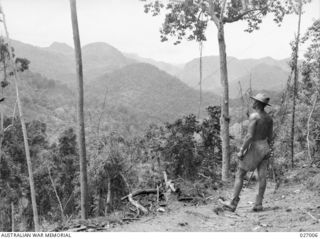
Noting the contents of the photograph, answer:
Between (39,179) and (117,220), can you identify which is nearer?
(117,220)

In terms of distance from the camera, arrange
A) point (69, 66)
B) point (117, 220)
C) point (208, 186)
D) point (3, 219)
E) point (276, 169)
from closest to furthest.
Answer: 1. point (117, 220)
2. point (208, 186)
3. point (276, 169)
4. point (3, 219)
5. point (69, 66)

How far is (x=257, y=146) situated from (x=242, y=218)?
109 cm

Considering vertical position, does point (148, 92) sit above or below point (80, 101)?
above

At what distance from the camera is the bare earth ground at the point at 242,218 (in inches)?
218

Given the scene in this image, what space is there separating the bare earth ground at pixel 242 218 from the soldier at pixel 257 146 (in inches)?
12.9

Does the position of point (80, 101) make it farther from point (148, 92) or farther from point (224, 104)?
point (148, 92)

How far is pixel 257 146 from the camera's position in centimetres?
635

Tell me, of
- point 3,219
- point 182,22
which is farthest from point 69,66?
point 182,22

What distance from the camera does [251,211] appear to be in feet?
21.5

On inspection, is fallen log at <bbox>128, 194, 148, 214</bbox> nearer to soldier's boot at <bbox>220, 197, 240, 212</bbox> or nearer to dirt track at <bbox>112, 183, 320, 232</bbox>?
dirt track at <bbox>112, 183, 320, 232</bbox>

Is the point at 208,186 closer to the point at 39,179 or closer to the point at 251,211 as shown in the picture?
the point at 251,211

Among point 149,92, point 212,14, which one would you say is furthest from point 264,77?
point 212,14

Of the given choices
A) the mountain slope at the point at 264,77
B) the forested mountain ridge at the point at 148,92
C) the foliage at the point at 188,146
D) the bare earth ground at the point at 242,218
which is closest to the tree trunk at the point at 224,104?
the foliage at the point at 188,146

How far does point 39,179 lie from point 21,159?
1657 millimetres
